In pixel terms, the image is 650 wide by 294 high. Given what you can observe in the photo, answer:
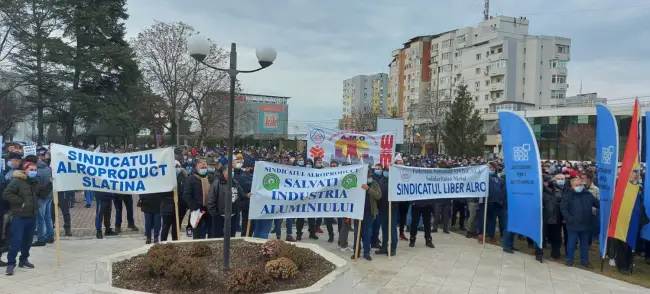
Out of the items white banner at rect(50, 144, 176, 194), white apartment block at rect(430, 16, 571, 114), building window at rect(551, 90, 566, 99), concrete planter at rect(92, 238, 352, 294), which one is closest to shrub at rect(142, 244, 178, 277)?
concrete planter at rect(92, 238, 352, 294)

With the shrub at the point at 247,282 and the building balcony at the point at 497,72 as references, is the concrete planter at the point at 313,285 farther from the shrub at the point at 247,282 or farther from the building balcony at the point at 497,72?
the building balcony at the point at 497,72

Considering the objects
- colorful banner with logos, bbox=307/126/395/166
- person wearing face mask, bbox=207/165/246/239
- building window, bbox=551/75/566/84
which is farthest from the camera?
building window, bbox=551/75/566/84

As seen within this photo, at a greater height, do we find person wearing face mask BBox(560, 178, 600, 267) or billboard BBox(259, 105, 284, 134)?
billboard BBox(259, 105, 284, 134)

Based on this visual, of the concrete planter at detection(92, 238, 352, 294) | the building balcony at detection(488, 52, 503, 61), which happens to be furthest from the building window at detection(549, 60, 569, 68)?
the concrete planter at detection(92, 238, 352, 294)

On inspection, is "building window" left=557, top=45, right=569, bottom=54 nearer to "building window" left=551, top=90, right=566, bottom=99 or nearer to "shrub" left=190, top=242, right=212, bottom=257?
"building window" left=551, top=90, right=566, bottom=99

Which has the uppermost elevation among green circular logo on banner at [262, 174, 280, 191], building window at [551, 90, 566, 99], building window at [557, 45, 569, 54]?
building window at [557, 45, 569, 54]

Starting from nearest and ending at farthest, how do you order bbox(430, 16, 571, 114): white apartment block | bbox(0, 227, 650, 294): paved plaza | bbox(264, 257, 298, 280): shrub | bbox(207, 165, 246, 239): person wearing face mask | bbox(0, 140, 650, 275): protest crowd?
bbox(264, 257, 298, 280): shrub < bbox(0, 227, 650, 294): paved plaza < bbox(0, 140, 650, 275): protest crowd < bbox(207, 165, 246, 239): person wearing face mask < bbox(430, 16, 571, 114): white apartment block

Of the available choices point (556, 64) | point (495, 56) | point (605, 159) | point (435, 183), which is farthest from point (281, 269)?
point (556, 64)

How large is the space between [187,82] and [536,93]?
60.0 metres

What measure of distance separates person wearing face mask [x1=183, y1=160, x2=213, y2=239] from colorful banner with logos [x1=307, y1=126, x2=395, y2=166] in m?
5.96

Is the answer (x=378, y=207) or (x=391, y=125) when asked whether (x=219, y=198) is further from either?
(x=391, y=125)

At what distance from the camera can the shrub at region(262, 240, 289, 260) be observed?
270 inches

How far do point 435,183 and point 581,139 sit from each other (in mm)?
49358

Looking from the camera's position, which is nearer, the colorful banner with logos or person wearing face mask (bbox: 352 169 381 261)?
person wearing face mask (bbox: 352 169 381 261)
